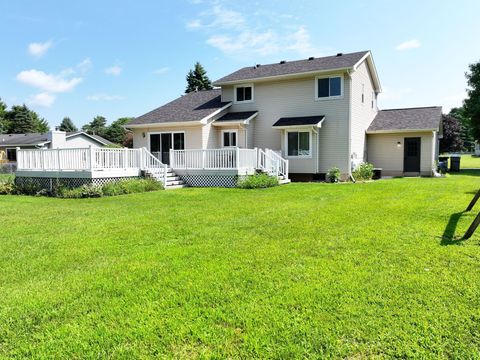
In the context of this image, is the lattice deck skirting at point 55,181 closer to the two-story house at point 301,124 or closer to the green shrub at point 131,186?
the green shrub at point 131,186

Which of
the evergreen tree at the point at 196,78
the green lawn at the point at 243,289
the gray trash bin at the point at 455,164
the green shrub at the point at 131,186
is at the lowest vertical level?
the green lawn at the point at 243,289

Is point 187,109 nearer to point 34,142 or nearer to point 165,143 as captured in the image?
point 165,143

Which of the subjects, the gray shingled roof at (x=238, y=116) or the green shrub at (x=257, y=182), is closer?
the green shrub at (x=257, y=182)

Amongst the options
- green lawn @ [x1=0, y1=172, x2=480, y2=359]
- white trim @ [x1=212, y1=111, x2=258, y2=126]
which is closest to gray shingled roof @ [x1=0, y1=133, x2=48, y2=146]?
white trim @ [x1=212, y1=111, x2=258, y2=126]

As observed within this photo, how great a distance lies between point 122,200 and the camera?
1144cm

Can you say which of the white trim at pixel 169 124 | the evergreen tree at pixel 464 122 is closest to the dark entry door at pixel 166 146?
the white trim at pixel 169 124

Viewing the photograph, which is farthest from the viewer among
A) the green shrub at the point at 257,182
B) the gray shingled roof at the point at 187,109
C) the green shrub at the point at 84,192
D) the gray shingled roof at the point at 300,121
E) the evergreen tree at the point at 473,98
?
the evergreen tree at the point at 473,98

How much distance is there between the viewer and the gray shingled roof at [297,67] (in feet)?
59.6

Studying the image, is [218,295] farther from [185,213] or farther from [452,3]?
[452,3]

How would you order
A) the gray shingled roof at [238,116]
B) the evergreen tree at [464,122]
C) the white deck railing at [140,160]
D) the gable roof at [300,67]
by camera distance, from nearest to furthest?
the white deck railing at [140,160] → the gable roof at [300,67] → the gray shingled roof at [238,116] → the evergreen tree at [464,122]

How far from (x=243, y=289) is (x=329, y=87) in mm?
16651

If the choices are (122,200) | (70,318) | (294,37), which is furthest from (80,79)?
(70,318)

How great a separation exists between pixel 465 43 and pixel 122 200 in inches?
597

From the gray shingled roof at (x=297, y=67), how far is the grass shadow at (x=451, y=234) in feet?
41.0
